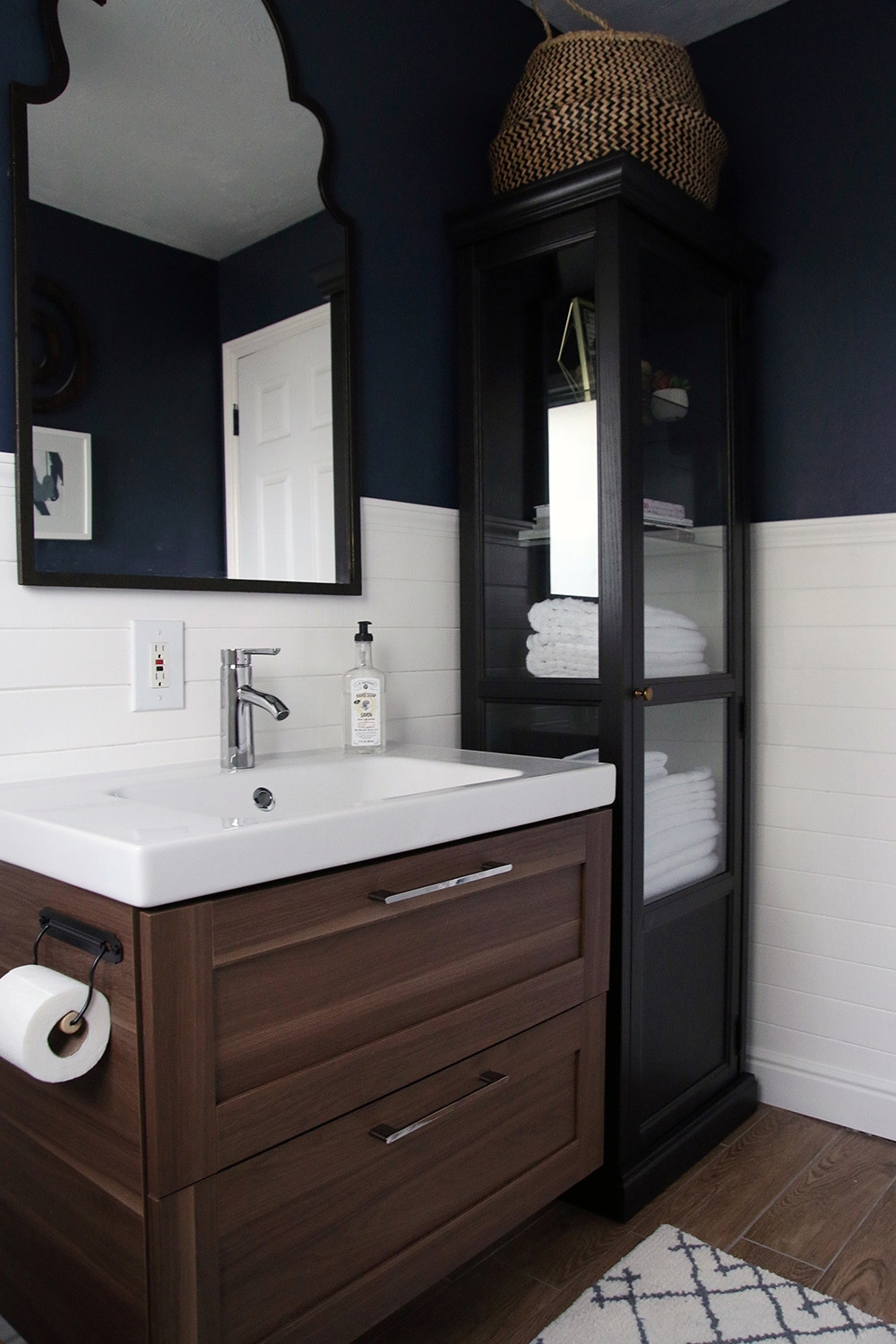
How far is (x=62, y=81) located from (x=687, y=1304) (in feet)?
6.68

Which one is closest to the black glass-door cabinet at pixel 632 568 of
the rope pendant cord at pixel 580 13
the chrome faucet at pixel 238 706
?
the rope pendant cord at pixel 580 13

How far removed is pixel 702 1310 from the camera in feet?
5.03

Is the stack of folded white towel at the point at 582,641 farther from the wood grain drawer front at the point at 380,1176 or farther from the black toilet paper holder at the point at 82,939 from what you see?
the black toilet paper holder at the point at 82,939

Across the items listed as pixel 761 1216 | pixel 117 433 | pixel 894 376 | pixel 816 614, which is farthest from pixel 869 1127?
pixel 117 433

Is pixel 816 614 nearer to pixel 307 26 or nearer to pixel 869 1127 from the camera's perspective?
pixel 869 1127

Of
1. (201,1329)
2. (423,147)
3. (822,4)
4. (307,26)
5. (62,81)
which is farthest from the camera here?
(822,4)

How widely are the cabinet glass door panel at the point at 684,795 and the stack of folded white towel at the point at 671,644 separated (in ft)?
0.23

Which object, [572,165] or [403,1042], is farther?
[572,165]

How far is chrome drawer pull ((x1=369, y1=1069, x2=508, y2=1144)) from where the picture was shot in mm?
1197

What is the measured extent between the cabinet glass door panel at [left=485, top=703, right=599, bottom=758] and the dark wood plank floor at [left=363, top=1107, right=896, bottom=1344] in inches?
33.4

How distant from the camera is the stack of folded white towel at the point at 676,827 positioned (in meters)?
1.88

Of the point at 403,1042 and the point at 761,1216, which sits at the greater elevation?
the point at 403,1042

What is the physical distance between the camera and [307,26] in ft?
5.80

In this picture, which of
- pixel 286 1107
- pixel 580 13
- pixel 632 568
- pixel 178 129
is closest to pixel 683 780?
pixel 632 568
